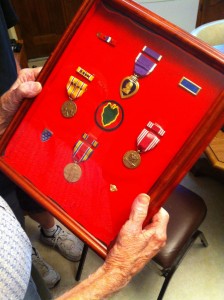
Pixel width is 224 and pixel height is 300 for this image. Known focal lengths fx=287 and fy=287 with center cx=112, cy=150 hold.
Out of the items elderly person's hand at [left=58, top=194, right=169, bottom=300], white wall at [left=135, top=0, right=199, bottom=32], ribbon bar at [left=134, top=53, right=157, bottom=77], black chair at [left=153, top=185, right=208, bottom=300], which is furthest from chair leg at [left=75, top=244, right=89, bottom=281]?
white wall at [left=135, top=0, right=199, bottom=32]

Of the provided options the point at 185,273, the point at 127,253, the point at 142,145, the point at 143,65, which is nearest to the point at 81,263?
the point at 185,273

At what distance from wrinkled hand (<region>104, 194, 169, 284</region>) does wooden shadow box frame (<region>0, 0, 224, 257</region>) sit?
25 millimetres

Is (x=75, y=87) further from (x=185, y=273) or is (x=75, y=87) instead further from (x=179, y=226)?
(x=185, y=273)

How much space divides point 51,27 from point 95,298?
8.57 ft

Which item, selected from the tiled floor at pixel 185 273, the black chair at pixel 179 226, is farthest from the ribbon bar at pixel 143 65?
the tiled floor at pixel 185 273

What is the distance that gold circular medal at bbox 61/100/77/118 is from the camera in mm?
670

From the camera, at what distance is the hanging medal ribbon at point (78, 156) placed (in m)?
0.65

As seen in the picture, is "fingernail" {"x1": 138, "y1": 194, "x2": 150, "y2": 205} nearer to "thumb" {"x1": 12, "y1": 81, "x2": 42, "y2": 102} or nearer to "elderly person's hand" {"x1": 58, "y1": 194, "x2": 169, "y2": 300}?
"elderly person's hand" {"x1": 58, "y1": 194, "x2": 169, "y2": 300}

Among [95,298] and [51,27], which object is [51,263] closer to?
[95,298]

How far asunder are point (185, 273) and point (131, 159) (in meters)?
1.04

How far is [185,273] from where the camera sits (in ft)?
4.63

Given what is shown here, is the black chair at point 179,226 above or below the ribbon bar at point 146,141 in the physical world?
below

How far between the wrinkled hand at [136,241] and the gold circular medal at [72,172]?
150 mm

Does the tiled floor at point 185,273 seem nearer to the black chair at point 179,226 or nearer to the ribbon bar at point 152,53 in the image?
the black chair at point 179,226
